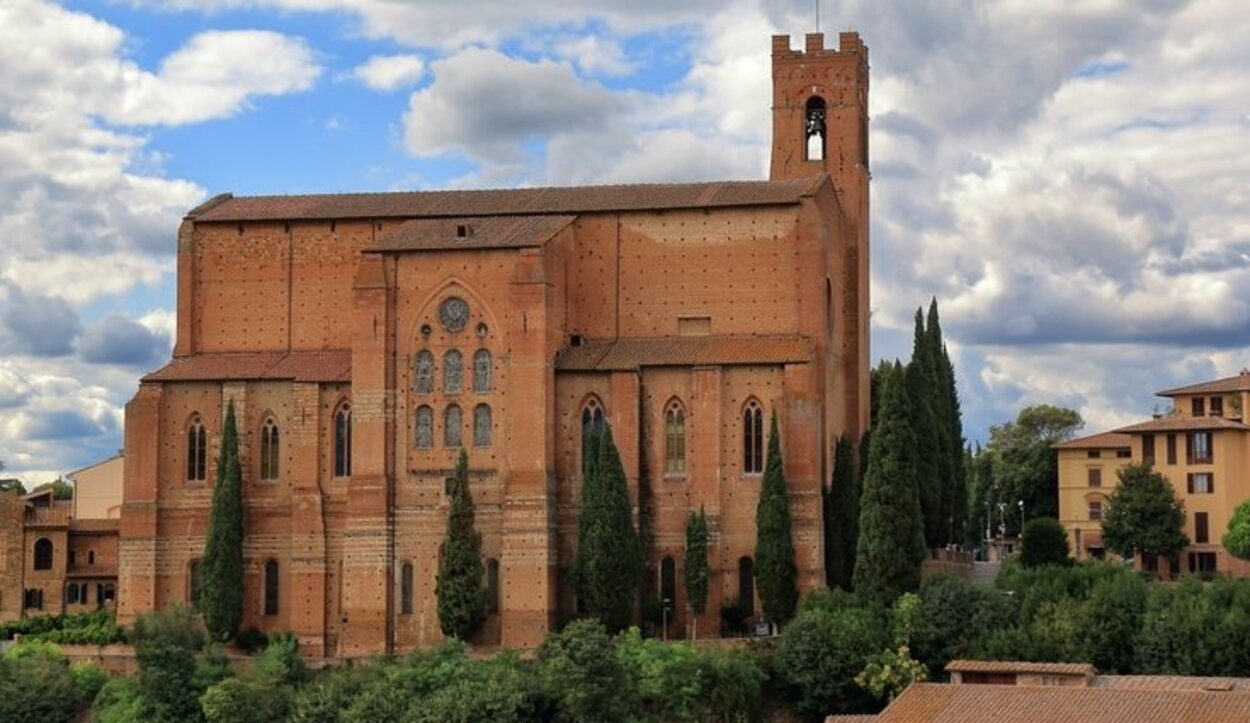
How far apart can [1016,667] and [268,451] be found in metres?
24.2

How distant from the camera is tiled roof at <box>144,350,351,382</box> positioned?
61719 millimetres

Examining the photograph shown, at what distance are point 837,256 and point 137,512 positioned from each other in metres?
22.5

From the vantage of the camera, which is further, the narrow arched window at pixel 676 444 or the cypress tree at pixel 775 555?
the narrow arched window at pixel 676 444

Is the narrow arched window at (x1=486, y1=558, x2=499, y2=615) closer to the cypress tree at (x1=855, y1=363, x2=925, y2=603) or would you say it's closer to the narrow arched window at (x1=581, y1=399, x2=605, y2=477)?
the narrow arched window at (x1=581, y1=399, x2=605, y2=477)

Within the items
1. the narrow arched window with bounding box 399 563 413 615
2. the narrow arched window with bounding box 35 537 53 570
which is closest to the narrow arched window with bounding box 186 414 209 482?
the narrow arched window with bounding box 399 563 413 615

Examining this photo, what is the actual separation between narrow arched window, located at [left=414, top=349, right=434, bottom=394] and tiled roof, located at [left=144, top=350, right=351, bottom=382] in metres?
2.44

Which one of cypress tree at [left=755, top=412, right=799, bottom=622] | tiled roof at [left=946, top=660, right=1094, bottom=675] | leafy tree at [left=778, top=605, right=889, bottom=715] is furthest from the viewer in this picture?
cypress tree at [left=755, top=412, right=799, bottom=622]

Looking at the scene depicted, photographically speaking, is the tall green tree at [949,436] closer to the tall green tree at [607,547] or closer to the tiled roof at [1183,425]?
the tiled roof at [1183,425]

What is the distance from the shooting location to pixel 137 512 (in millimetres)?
61750

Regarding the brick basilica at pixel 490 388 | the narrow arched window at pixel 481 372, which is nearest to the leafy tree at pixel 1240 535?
the brick basilica at pixel 490 388

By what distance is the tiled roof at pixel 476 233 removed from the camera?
59750 mm

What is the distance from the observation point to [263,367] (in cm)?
Answer: 6266

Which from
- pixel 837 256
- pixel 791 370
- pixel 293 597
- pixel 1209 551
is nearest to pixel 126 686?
pixel 293 597

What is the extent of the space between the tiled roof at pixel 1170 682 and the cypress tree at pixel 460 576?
57.4 feet
